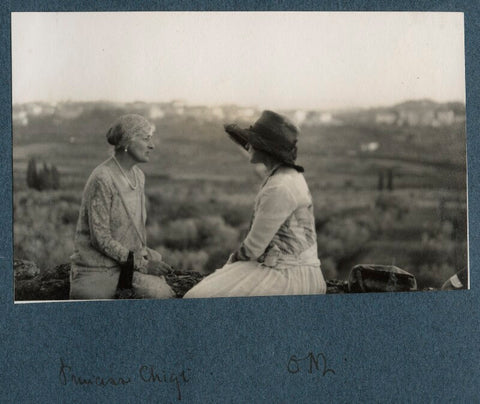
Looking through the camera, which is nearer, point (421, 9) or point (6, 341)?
point (6, 341)

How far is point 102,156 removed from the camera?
3.13 m

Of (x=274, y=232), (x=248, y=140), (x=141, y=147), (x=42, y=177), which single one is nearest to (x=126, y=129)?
(x=141, y=147)

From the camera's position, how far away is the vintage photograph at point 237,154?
10.2 ft

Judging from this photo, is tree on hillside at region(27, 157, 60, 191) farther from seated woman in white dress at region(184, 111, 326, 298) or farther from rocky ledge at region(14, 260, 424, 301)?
seated woman in white dress at region(184, 111, 326, 298)

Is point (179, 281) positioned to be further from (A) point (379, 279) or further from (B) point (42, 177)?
(A) point (379, 279)

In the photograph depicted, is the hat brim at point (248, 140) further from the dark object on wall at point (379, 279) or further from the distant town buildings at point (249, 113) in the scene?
the dark object on wall at point (379, 279)

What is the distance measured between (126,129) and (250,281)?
0.99 metres

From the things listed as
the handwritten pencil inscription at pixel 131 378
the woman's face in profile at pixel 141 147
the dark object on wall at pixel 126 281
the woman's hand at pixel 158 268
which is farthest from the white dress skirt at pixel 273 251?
the woman's face in profile at pixel 141 147

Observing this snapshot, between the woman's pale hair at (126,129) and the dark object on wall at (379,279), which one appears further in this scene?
the dark object on wall at (379,279)

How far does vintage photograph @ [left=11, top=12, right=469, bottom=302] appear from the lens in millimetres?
3121

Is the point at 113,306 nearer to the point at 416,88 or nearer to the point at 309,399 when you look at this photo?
the point at 309,399

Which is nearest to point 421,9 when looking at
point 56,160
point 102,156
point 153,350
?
point 102,156

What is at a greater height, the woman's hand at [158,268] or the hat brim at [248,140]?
the hat brim at [248,140]

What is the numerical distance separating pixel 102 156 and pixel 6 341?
1028 mm
